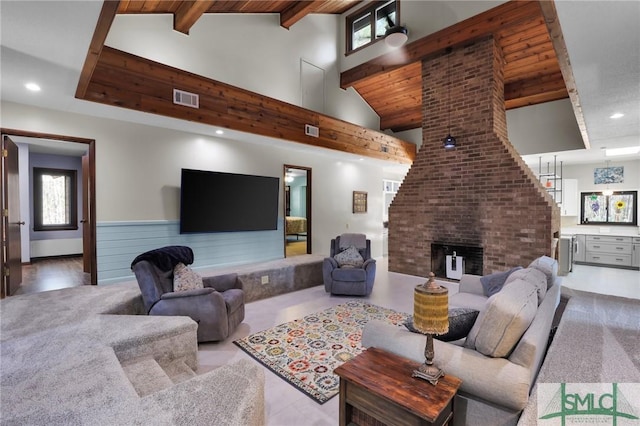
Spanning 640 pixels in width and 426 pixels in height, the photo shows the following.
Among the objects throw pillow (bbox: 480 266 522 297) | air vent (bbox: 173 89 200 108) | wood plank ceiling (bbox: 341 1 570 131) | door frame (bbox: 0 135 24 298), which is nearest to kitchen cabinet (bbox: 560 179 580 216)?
wood plank ceiling (bbox: 341 1 570 131)

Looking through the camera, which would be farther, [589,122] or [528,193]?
[528,193]

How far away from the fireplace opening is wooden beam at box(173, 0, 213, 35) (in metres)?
5.06

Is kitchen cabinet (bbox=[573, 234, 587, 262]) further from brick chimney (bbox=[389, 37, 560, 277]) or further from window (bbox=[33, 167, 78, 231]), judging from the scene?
window (bbox=[33, 167, 78, 231])

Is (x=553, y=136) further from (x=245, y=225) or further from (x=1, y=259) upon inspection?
(x=1, y=259)

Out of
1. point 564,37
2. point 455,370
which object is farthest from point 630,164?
point 455,370

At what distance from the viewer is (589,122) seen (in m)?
3.87

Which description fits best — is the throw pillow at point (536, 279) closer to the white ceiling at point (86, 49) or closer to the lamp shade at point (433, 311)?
the lamp shade at point (433, 311)

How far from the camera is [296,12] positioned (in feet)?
17.6

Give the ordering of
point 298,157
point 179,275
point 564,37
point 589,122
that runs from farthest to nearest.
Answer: point 298,157, point 589,122, point 179,275, point 564,37

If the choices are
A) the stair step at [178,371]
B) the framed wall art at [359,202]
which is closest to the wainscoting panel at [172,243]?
the framed wall art at [359,202]

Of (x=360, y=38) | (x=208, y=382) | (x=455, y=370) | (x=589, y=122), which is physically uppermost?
(x=360, y=38)

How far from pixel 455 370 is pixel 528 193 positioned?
398 cm

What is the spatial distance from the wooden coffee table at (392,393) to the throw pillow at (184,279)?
219cm

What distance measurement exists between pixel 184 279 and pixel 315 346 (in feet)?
→ 5.03
